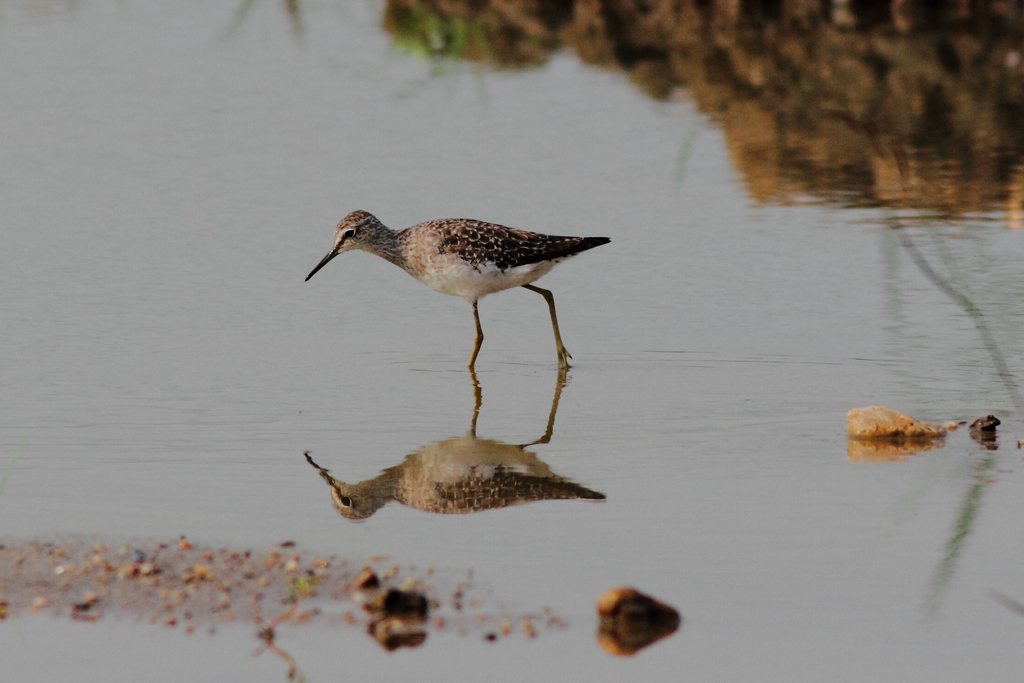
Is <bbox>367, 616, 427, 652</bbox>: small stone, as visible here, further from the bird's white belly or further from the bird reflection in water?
the bird's white belly

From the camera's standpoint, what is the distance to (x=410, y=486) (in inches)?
283

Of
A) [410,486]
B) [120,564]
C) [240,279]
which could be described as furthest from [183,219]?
[120,564]

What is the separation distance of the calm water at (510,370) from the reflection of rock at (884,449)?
3.9 inches

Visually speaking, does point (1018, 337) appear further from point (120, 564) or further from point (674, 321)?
point (120, 564)

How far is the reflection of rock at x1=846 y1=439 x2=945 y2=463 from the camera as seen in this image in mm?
7473

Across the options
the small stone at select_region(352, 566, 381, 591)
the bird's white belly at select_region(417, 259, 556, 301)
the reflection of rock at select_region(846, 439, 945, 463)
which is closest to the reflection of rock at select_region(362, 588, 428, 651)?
the small stone at select_region(352, 566, 381, 591)

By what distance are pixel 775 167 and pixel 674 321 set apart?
180 inches

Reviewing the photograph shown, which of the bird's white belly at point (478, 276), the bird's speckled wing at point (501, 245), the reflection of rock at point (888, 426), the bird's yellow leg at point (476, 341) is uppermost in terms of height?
the reflection of rock at point (888, 426)

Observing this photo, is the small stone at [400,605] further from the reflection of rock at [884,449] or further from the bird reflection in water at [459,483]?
the reflection of rock at [884,449]

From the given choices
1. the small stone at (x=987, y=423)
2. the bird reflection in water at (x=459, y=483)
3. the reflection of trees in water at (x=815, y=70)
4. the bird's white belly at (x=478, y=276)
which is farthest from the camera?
the reflection of trees in water at (x=815, y=70)

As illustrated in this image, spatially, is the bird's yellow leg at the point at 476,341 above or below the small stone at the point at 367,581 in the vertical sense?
below

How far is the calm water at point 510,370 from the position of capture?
18.3 feet

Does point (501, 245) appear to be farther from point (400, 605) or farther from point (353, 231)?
point (400, 605)

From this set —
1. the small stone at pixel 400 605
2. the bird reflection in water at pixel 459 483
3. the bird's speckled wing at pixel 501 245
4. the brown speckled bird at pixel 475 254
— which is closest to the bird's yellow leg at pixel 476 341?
the brown speckled bird at pixel 475 254
